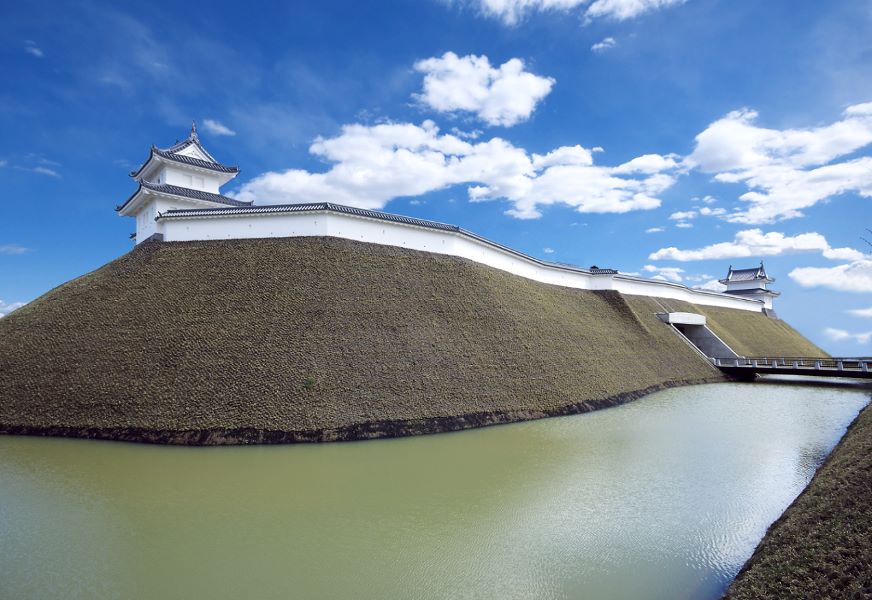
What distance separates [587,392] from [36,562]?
50.0 ft

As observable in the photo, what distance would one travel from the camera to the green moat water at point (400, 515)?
5.54 m

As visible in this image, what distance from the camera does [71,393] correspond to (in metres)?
12.8

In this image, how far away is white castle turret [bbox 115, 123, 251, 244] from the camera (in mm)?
20859

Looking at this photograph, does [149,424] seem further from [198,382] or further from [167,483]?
[167,483]

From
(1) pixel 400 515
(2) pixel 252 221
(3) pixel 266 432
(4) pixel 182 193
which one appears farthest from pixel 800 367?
(4) pixel 182 193

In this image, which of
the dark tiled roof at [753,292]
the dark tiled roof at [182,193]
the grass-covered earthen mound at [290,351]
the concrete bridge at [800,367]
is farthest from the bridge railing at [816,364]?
the dark tiled roof at [182,193]

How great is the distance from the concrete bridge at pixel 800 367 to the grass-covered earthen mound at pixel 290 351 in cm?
915

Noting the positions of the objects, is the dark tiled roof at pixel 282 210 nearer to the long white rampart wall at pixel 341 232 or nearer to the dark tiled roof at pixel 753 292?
the long white rampart wall at pixel 341 232

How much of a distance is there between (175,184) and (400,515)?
70.3ft

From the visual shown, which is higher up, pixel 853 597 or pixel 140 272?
pixel 140 272

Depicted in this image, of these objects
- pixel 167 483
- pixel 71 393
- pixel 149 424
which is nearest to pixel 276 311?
pixel 149 424

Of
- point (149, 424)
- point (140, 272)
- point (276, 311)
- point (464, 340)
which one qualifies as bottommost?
point (149, 424)

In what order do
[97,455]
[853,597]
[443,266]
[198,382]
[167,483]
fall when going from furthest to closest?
[443,266] → [198,382] → [97,455] → [167,483] → [853,597]

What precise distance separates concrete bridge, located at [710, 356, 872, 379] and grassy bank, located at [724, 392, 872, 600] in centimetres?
2170
